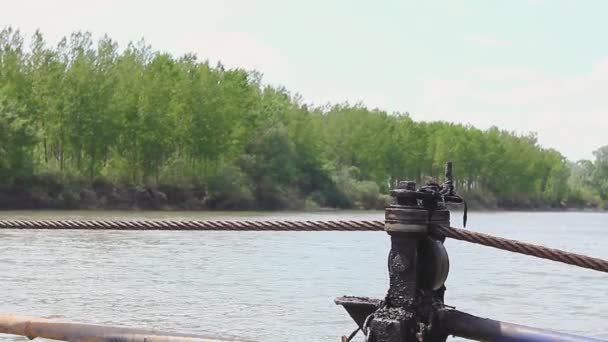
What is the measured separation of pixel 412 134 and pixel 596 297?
84614 mm

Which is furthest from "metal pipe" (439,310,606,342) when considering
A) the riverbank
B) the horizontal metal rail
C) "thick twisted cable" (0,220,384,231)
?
the riverbank

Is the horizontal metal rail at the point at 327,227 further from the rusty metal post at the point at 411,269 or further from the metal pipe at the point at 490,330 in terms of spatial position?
the metal pipe at the point at 490,330

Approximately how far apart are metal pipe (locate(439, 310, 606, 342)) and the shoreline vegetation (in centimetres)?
5539

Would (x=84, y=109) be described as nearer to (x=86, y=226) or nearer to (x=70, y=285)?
(x=70, y=285)

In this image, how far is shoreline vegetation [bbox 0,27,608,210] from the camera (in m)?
61.1

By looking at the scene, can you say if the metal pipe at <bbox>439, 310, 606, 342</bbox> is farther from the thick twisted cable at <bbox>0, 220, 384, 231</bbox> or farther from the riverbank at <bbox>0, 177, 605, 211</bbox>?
the riverbank at <bbox>0, 177, 605, 211</bbox>

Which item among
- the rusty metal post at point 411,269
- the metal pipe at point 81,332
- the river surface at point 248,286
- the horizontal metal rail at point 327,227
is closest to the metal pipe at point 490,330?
the rusty metal post at point 411,269

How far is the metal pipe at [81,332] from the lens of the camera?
3.45 m

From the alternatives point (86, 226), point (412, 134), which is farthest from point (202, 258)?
point (412, 134)

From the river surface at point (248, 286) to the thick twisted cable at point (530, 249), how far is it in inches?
209

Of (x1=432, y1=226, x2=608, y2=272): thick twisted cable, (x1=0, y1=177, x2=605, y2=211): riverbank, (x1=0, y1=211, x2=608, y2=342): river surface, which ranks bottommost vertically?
(x1=0, y1=211, x2=608, y2=342): river surface

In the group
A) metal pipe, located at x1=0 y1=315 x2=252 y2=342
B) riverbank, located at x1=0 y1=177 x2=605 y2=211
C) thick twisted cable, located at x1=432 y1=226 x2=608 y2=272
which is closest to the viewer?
thick twisted cable, located at x1=432 y1=226 x2=608 y2=272

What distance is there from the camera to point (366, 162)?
309 feet

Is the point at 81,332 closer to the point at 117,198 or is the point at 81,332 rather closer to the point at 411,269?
the point at 411,269
